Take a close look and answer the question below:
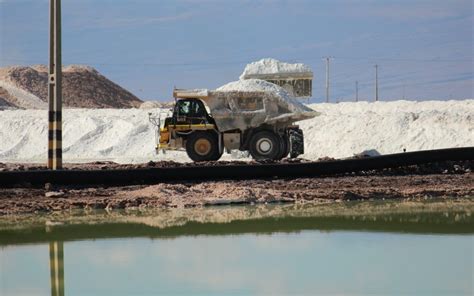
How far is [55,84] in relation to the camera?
60.6 feet

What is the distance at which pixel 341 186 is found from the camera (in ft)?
60.6

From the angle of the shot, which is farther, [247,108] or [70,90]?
[70,90]

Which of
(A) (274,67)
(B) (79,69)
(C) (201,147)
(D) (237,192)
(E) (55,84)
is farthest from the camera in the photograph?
(B) (79,69)

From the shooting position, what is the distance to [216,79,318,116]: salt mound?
2714 centimetres

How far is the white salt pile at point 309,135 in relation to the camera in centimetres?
3136

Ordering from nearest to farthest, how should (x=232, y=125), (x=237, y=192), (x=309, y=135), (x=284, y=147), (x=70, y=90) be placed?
(x=237, y=192), (x=232, y=125), (x=284, y=147), (x=309, y=135), (x=70, y=90)

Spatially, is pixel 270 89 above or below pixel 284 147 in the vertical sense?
above

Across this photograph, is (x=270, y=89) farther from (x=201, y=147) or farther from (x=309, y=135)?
(x=309, y=135)

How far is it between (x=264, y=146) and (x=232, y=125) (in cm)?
110

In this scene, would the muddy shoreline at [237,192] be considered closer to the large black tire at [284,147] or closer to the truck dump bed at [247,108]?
the truck dump bed at [247,108]

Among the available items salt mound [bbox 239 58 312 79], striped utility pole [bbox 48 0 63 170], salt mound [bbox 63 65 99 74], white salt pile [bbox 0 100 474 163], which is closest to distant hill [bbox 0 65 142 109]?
salt mound [bbox 63 65 99 74]

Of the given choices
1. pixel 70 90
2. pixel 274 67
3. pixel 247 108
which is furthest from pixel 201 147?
pixel 70 90

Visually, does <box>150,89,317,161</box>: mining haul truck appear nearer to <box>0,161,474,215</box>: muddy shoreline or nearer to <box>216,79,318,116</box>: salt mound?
<box>216,79,318,116</box>: salt mound

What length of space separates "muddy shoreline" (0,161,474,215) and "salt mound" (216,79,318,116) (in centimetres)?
753
